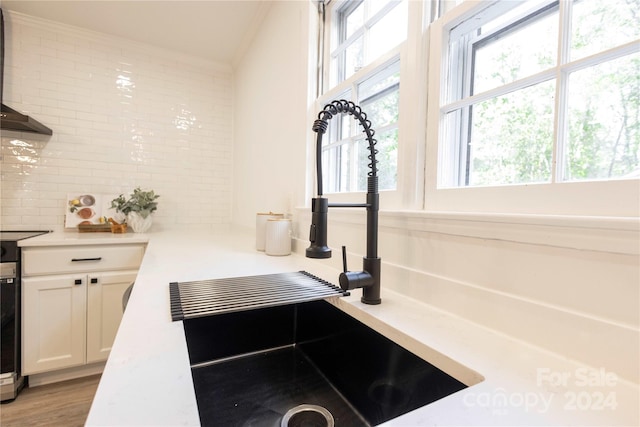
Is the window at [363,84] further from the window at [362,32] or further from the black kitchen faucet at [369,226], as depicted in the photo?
the black kitchen faucet at [369,226]

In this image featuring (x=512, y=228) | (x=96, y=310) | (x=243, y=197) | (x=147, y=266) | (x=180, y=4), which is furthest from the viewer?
(x=243, y=197)

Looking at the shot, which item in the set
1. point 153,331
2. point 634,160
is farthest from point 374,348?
point 634,160

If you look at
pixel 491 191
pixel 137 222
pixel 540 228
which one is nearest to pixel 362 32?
pixel 491 191

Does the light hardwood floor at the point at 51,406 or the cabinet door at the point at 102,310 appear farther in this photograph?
the cabinet door at the point at 102,310

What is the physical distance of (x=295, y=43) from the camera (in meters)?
1.69

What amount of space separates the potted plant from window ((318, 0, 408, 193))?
1709mm

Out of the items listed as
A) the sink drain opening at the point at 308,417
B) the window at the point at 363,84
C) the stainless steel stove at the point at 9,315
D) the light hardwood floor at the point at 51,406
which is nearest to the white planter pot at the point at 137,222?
the stainless steel stove at the point at 9,315

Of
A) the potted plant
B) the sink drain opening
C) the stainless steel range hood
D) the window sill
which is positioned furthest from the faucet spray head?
the stainless steel range hood

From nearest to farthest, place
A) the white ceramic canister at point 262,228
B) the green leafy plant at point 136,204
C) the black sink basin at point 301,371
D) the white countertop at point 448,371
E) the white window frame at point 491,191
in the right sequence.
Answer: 1. the white countertop at point 448,371
2. the white window frame at point 491,191
3. the black sink basin at point 301,371
4. the white ceramic canister at point 262,228
5. the green leafy plant at point 136,204

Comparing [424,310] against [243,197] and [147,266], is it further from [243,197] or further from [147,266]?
[243,197]

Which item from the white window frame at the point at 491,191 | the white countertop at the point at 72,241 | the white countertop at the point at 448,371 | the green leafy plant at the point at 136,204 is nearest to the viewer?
the white countertop at the point at 448,371

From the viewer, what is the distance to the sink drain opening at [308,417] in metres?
0.76

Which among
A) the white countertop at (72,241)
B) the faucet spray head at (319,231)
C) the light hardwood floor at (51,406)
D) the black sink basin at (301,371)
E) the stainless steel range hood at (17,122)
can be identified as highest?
the stainless steel range hood at (17,122)

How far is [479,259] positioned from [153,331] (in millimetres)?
756
